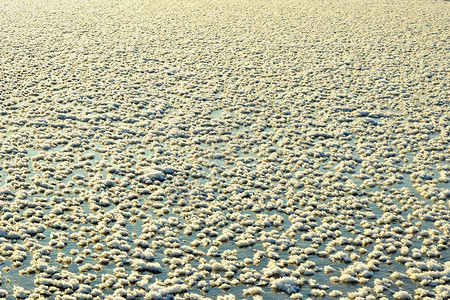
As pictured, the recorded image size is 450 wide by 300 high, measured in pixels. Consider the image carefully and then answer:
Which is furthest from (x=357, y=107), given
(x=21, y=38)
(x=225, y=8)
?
(x=225, y=8)

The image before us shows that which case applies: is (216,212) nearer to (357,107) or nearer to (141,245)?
(141,245)

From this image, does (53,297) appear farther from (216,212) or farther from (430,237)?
(430,237)

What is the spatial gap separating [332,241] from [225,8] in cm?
3568

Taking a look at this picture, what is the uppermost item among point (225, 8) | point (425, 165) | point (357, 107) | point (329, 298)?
point (225, 8)

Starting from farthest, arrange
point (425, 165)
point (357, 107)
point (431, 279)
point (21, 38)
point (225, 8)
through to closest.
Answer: point (225, 8)
point (21, 38)
point (357, 107)
point (425, 165)
point (431, 279)

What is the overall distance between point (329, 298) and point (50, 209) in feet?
22.3

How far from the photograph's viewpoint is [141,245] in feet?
32.7

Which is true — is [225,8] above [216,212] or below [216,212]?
above

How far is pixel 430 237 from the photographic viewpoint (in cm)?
1068

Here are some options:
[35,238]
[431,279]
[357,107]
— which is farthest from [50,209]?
[357,107]

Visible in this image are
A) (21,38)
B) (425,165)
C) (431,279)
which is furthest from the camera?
(21,38)

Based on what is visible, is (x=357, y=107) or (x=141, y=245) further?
(x=357, y=107)

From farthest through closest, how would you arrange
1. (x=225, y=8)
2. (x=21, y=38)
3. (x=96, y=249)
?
(x=225, y=8), (x=21, y=38), (x=96, y=249)

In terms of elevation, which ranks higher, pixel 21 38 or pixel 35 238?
pixel 21 38
